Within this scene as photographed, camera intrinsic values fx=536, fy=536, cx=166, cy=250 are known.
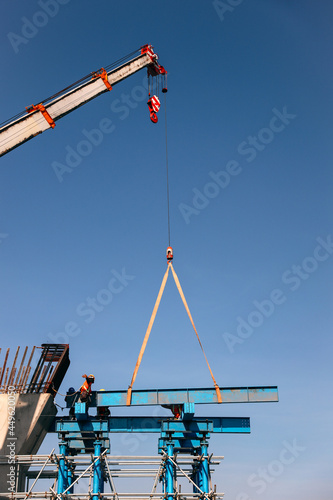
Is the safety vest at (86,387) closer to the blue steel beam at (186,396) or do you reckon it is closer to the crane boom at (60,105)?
the blue steel beam at (186,396)

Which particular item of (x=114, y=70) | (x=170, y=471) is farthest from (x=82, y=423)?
(x=114, y=70)

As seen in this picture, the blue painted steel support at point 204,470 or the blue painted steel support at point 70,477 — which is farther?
the blue painted steel support at point 70,477

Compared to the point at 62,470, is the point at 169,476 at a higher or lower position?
lower

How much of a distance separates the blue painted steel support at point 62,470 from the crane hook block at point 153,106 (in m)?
17.5

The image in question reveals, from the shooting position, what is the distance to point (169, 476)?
22203 millimetres

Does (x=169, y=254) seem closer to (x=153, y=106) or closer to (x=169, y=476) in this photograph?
(x=153, y=106)

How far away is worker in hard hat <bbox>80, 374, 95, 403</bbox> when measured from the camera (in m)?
23.1

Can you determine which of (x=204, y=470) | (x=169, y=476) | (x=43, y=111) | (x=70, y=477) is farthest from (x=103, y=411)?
(x=43, y=111)

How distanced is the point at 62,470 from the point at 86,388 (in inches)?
136

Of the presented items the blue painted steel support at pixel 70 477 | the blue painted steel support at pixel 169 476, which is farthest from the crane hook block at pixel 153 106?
the blue painted steel support at pixel 70 477

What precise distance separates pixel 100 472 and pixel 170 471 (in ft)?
9.51

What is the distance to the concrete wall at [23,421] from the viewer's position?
2575 centimetres

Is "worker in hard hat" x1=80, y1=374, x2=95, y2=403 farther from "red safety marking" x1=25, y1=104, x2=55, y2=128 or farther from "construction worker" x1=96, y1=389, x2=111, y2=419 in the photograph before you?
"red safety marking" x1=25, y1=104, x2=55, y2=128

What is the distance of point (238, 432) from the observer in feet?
78.5
